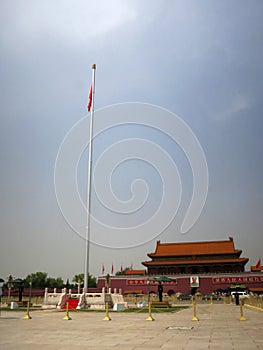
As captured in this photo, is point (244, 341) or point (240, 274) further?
point (240, 274)

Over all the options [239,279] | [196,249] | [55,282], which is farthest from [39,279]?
[239,279]

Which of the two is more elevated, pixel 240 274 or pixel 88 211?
pixel 88 211

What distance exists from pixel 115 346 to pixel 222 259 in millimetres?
52571

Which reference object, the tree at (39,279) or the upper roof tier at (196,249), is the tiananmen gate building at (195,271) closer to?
the upper roof tier at (196,249)

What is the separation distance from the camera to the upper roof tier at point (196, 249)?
58.3 metres

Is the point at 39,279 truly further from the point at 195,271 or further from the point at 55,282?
the point at 195,271

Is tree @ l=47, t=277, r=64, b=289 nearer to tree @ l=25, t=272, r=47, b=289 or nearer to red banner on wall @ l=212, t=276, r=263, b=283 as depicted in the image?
tree @ l=25, t=272, r=47, b=289

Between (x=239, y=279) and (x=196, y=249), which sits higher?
(x=196, y=249)

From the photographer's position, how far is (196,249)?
59844 mm

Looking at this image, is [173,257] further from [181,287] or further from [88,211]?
[88,211]

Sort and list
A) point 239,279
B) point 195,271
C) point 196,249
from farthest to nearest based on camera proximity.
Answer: point 196,249 → point 195,271 → point 239,279

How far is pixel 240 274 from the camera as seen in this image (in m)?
52.8

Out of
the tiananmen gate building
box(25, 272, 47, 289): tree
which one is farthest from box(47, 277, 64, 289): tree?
the tiananmen gate building

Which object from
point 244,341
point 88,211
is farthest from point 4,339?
point 88,211
